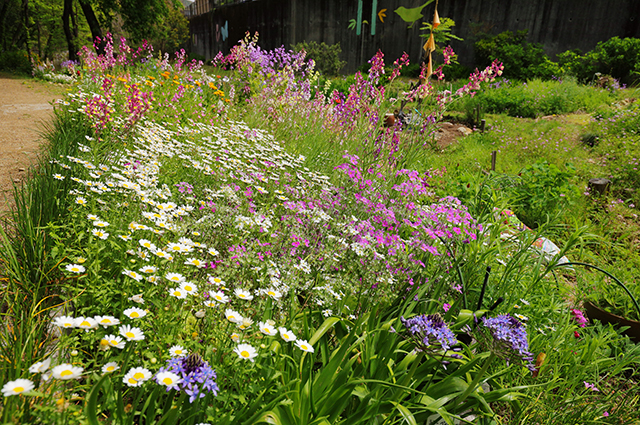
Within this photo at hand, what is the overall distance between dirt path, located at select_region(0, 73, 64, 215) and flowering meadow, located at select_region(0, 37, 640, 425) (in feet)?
2.44

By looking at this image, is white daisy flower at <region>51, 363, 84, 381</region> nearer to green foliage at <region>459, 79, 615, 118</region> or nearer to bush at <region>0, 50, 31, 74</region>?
green foliage at <region>459, 79, 615, 118</region>

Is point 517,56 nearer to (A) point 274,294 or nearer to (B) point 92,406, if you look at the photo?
(A) point 274,294

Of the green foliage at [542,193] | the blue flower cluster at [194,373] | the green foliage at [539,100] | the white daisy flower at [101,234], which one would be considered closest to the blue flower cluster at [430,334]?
the blue flower cluster at [194,373]

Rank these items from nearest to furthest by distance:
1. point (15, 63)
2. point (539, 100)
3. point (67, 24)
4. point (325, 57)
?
point (539, 100) → point (67, 24) → point (15, 63) → point (325, 57)

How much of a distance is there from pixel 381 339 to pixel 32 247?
6.55 ft

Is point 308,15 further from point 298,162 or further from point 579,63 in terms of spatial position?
point 298,162

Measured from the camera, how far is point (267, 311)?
1.68 m

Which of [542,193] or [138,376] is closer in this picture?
[138,376]

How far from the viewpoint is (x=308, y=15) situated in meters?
19.2

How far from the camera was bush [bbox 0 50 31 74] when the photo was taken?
52.5 feet

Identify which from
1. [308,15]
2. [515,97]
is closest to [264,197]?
[515,97]

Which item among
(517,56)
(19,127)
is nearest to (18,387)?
(19,127)

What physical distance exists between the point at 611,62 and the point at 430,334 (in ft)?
52.0

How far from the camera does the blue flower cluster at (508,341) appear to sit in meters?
1.18
